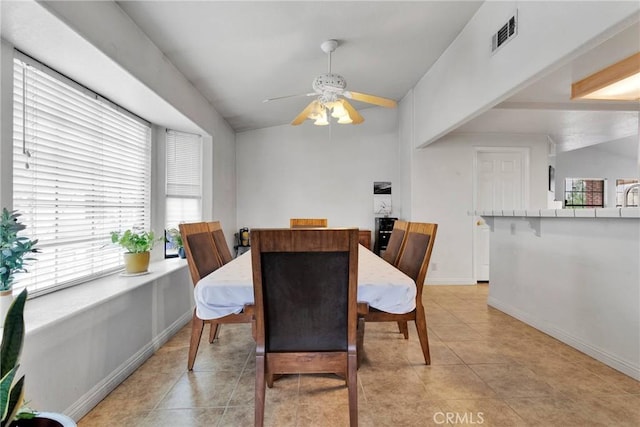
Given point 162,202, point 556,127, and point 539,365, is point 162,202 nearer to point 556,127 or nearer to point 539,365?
point 539,365

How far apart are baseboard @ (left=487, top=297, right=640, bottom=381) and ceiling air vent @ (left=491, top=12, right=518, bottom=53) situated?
90.8 inches

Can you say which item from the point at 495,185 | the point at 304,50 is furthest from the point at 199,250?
the point at 495,185

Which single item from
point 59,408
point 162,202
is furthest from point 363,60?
point 59,408

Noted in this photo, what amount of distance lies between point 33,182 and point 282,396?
74.0 inches

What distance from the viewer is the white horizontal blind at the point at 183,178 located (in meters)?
3.17

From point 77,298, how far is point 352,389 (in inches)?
64.0

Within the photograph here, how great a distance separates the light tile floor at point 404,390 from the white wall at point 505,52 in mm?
1929

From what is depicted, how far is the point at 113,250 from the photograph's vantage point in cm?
240

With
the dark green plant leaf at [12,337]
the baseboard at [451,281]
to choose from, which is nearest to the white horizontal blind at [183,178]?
the dark green plant leaf at [12,337]

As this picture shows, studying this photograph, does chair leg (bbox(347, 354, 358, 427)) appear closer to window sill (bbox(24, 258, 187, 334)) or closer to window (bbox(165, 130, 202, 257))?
window sill (bbox(24, 258, 187, 334))

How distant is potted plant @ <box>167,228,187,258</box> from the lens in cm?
299

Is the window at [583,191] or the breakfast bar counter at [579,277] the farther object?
the window at [583,191]

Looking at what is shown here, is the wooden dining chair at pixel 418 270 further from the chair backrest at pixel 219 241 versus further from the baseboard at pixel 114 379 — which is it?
the baseboard at pixel 114 379

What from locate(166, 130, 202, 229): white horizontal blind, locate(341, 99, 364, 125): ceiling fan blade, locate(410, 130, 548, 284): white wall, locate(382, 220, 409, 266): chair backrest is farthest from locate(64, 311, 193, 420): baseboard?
locate(410, 130, 548, 284): white wall
